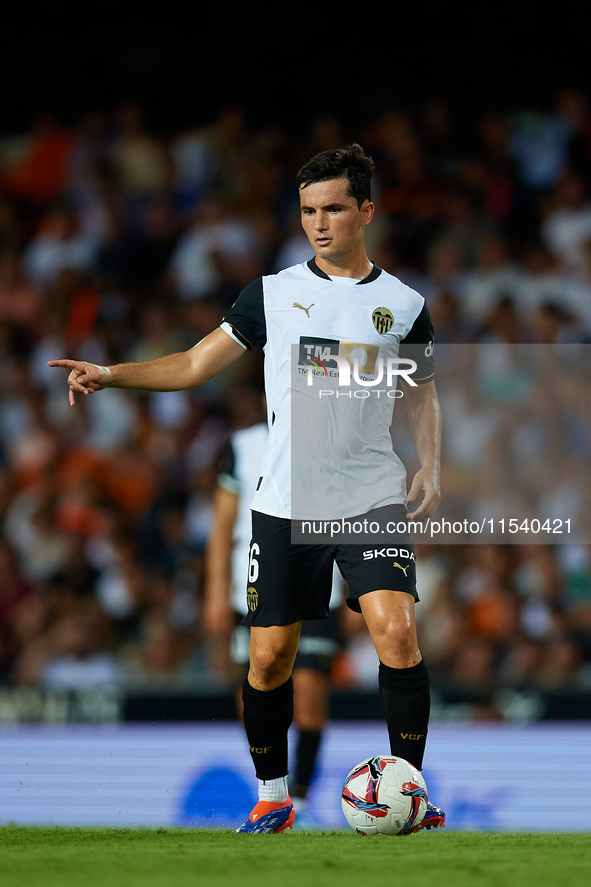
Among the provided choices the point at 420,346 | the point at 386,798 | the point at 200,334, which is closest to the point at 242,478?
the point at 420,346

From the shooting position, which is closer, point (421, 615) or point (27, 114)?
point (421, 615)

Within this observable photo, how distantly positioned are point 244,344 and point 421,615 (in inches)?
143

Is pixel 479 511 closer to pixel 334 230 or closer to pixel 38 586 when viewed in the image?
pixel 38 586

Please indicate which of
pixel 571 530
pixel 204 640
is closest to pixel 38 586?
pixel 204 640

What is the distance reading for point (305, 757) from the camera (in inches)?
195

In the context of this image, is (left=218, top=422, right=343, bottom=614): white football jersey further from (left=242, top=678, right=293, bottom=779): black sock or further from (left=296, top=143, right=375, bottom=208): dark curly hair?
(left=296, top=143, right=375, bottom=208): dark curly hair

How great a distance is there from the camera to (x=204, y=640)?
7121mm

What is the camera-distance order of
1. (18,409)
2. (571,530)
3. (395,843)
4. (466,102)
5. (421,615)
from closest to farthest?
1. (395,843)
2. (421,615)
3. (571,530)
4. (18,409)
5. (466,102)

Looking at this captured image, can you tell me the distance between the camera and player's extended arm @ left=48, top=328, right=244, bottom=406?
3.37 metres

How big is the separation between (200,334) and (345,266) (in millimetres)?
5095

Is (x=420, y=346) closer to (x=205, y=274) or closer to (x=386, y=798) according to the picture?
(x=386, y=798)

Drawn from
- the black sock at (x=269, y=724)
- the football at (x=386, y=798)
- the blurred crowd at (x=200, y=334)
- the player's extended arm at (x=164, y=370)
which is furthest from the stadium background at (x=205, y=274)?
the player's extended arm at (x=164, y=370)

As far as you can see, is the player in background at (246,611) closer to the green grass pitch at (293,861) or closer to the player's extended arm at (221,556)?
the player's extended arm at (221,556)

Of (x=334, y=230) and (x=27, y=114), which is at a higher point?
(x=27, y=114)
